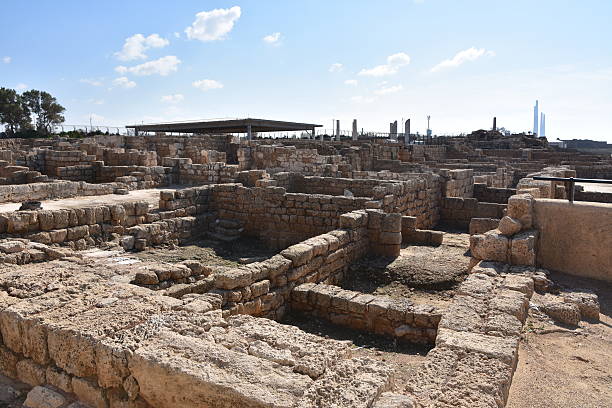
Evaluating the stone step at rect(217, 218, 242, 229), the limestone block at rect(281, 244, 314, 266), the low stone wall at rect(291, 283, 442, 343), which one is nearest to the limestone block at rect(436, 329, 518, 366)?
A: the low stone wall at rect(291, 283, 442, 343)

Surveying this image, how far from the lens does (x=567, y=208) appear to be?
6246 mm

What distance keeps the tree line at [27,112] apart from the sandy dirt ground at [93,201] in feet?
102

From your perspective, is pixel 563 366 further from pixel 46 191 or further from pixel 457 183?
pixel 46 191

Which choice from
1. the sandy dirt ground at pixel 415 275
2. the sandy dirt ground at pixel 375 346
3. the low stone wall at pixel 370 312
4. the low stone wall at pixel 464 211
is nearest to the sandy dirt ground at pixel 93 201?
the sandy dirt ground at pixel 415 275

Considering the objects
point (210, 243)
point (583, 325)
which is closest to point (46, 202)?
point (210, 243)

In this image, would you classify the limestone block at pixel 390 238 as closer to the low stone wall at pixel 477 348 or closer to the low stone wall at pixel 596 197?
the low stone wall at pixel 477 348

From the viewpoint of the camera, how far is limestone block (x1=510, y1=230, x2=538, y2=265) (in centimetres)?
596

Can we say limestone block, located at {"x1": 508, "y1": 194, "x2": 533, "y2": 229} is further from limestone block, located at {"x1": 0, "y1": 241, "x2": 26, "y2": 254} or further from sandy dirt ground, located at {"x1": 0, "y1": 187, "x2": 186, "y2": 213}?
sandy dirt ground, located at {"x1": 0, "y1": 187, "x2": 186, "y2": 213}

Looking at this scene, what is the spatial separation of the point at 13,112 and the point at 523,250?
48.7m

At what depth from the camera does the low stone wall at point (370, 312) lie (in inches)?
238

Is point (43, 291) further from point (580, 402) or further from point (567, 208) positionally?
point (567, 208)

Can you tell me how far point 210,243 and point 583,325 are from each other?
862 centimetres

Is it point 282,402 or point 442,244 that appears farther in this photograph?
point 442,244

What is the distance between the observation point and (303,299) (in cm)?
709
